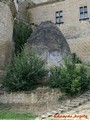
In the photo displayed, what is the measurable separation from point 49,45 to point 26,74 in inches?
154

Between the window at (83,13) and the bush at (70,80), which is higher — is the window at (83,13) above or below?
above

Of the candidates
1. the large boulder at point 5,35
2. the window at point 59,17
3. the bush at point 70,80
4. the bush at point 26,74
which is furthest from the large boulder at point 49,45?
the window at point 59,17

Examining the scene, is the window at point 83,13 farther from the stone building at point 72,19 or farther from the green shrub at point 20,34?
the green shrub at point 20,34

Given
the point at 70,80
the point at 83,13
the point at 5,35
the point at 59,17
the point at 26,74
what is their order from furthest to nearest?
the point at 59,17, the point at 83,13, the point at 5,35, the point at 26,74, the point at 70,80

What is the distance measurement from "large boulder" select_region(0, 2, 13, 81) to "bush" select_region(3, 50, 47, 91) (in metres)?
3.83

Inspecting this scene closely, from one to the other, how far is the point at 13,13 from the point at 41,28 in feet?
15.2

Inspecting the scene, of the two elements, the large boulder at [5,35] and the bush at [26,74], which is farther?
the large boulder at [5,35]

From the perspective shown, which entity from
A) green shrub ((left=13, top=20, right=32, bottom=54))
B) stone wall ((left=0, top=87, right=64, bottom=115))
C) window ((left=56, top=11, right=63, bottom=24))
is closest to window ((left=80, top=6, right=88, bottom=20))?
window ((left=56, top=11, right=63, bottom=24))

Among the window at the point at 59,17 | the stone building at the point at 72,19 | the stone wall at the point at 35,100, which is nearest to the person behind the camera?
the stone wall at the point at 35,100

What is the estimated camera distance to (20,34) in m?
27.7

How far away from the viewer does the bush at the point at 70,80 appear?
17938 millimetres

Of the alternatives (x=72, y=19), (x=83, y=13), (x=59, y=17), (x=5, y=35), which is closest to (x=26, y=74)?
(x=5, y=35)

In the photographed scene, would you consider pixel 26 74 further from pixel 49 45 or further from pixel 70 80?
pixel 49 45

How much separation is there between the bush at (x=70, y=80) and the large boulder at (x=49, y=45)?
2697mm
